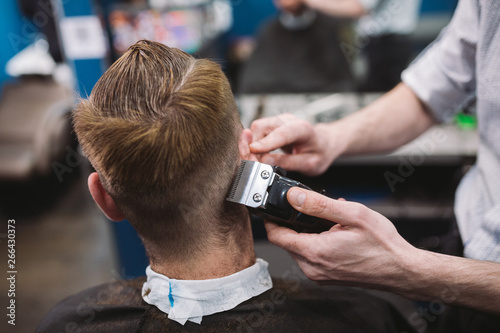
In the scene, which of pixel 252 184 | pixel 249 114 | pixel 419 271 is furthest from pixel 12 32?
pixel 419 271

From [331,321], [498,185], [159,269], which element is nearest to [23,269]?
[159,269]

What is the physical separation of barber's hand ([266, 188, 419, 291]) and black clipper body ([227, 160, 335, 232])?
1.1 inches

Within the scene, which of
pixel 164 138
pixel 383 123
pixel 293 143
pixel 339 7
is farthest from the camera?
pixel 339 7

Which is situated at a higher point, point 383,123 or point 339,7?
point 339,7

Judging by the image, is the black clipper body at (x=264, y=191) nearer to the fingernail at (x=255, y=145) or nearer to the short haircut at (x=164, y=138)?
the short haircut at (x=164, y=138)

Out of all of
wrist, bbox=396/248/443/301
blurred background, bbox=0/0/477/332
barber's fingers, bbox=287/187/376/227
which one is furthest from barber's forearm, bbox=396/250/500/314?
blurred background, bbox=0/0/477/332

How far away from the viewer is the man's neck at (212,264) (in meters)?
0.93

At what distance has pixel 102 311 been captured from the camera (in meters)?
1.06

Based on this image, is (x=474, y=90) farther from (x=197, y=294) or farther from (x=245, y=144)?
(x=197, y=294)

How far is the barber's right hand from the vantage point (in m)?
1.14

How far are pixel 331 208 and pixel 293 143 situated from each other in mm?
504

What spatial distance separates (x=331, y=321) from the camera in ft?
3.53

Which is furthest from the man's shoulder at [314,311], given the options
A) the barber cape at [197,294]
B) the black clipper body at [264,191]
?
the black clipper body at [264,191]

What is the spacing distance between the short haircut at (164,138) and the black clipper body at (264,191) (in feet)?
0.17
